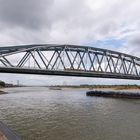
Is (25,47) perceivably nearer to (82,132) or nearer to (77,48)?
(77,48)

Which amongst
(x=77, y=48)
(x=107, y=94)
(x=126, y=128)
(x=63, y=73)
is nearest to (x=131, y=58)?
(x=107, y=94)

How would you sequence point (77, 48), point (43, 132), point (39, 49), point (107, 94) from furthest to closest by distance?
point (107, 94)
point (77, 48)
point (39, 49)
point (43, 132)

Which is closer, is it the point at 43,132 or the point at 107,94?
the point at 43,132

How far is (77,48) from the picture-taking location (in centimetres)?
8075

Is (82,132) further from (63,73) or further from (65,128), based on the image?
(63,73)

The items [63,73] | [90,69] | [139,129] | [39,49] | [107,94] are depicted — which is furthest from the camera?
[107,94]

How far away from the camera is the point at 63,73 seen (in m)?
64.5

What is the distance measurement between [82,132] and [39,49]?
49.9 metres

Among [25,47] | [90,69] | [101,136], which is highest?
[25,47]

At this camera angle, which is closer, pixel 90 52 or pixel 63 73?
pixel 63 73

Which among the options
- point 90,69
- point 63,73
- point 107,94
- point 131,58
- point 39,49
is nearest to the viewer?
point 63,73

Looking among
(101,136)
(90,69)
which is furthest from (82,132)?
(90,69)

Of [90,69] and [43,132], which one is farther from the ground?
[90,69]

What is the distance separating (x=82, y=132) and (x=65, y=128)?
2.50m
